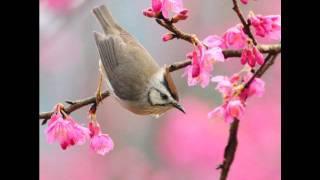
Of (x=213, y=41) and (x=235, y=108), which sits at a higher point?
(x=213, y=41)

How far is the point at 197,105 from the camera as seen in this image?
1171 mm

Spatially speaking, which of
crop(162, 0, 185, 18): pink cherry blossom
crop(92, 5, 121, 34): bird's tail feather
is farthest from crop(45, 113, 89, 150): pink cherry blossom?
crop(162, 0, 185, 18): pink cherry blossom

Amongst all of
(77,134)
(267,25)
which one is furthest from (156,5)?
(77,134)

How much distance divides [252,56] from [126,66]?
283 millimetres

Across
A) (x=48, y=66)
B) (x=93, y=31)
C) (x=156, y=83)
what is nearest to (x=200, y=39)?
(x=156, y=83)

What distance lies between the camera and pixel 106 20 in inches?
47.6

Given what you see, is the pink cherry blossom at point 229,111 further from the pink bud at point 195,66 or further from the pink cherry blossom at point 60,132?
the pink cherry blossom at point 60,132

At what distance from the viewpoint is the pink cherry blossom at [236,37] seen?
110 centimetres

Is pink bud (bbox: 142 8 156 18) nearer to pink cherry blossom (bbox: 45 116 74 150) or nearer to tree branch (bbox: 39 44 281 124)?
tree branch (bbox: 39 44 281 124)

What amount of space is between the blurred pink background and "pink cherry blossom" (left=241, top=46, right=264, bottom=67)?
34mm

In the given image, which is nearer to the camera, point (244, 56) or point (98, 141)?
point (244, 56)

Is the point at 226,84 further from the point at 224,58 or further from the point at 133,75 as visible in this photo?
the point at 133,75

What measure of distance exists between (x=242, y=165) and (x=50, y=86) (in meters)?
0.49
